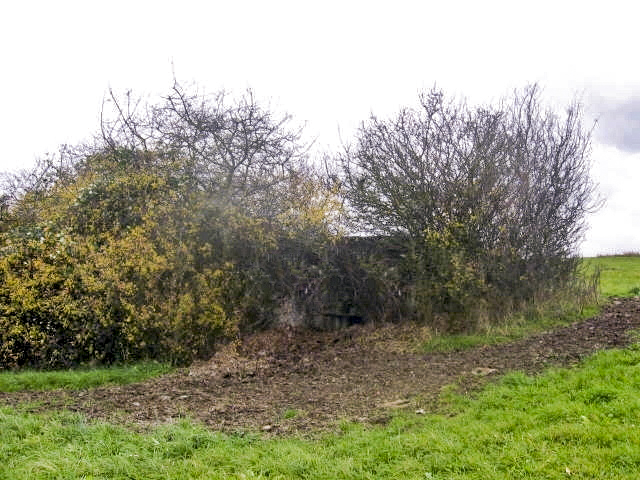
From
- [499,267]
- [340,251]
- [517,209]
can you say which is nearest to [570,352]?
[499,267]

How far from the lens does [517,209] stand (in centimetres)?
1030

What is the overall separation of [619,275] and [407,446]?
1599 centimetres

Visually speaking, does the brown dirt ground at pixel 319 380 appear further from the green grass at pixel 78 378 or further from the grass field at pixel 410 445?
the green grass at pixel 78 378

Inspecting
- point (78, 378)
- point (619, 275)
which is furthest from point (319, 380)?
point (619, 275)

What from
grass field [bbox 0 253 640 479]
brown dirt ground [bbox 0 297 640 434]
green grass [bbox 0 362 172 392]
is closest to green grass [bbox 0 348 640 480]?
grass field [bbox 0 253 640 479]

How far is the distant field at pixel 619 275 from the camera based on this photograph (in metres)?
12.6

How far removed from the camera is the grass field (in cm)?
419

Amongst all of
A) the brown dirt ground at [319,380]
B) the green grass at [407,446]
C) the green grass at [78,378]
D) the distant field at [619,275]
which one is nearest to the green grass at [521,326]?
the brown dirt ground at [319,380]

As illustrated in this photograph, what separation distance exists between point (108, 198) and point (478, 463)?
349 inches

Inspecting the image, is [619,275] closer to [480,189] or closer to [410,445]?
[480,189]

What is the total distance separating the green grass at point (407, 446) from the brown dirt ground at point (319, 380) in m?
0.47

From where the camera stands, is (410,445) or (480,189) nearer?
(410,445)

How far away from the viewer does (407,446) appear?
15.3ft

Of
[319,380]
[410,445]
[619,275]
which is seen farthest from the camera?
[619,275]
